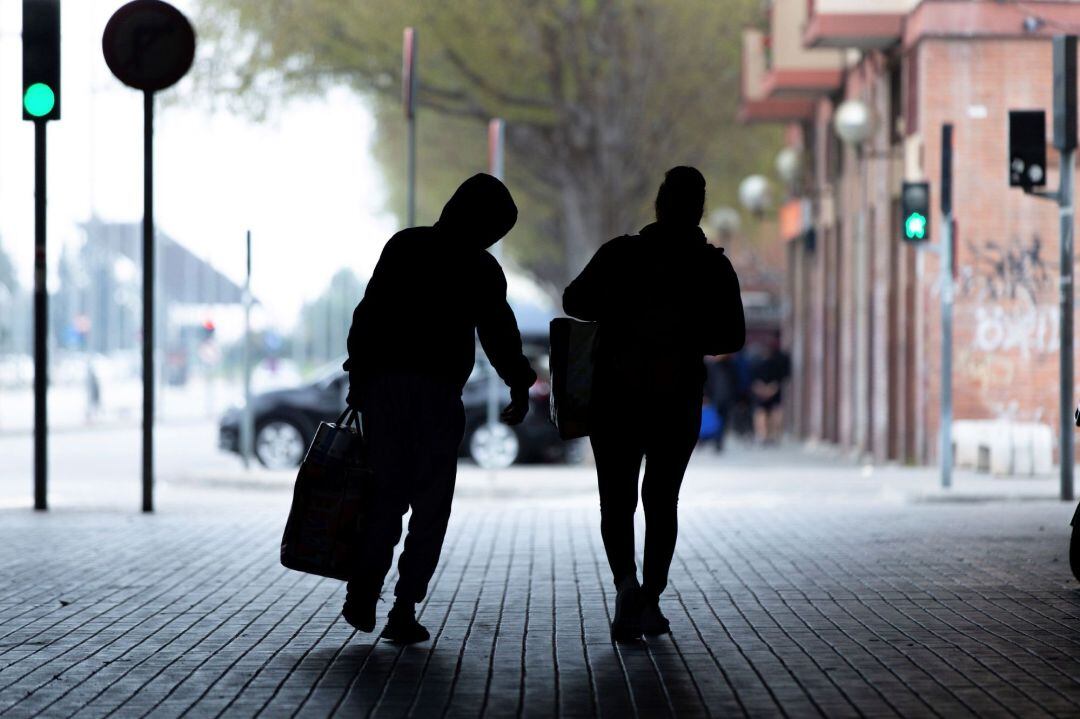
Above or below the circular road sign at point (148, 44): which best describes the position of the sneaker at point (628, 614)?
below

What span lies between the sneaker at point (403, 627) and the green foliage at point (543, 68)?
22.5 m

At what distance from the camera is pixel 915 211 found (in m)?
19.2

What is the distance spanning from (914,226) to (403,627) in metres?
12.2

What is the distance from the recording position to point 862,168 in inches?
1091

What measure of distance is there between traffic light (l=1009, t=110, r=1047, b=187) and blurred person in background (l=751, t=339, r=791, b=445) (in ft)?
51.0

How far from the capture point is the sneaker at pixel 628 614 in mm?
7879

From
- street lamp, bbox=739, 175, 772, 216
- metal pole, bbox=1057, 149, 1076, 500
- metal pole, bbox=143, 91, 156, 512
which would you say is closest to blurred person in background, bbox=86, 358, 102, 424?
street lamp, bbox=739, 175, 772, 216

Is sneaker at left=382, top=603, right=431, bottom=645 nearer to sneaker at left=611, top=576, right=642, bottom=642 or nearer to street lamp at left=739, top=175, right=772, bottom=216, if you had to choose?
sneaker at left=611, top=576, right=642, bottom=642

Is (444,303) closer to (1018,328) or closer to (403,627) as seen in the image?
(403,627)

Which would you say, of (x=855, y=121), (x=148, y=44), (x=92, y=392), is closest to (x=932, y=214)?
(x=855, y=121)

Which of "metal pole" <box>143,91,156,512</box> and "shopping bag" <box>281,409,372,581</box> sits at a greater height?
"metal pole" <box>143,91,156,512</box>

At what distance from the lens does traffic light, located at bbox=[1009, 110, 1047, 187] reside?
16.5 meters

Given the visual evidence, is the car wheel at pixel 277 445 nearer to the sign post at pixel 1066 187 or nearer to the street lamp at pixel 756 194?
the sign post at pixel 1066 187

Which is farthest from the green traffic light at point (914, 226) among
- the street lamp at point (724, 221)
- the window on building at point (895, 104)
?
the street lamp at point (724, 221)
